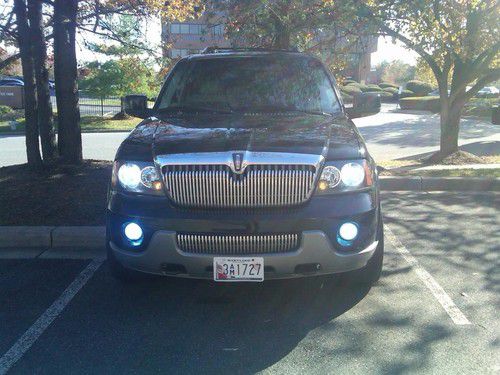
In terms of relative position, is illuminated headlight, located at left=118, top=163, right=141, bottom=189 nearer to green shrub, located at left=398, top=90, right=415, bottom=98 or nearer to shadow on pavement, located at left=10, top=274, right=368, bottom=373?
shadow on pavement, located at left=10, top=274, right=368, bottom=373

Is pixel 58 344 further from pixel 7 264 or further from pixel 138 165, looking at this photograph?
pixel 7 264

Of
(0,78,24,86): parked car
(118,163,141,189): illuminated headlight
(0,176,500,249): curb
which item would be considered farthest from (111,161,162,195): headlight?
(0,78,24,86): parked car

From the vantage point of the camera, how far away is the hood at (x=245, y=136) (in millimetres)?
3747

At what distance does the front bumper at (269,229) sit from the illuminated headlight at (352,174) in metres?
0.09

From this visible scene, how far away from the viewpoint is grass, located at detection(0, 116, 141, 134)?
70.6 feet

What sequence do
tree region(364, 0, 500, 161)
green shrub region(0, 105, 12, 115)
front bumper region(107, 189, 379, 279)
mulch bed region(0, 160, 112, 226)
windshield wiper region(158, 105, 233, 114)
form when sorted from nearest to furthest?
1. front bumper region(107, 189, 379, 279)
2. windshield wiper region(158, 105, 233, 114)
3. mulch bed region(0, 160, 112, 226)
4. tree region(364, 0, 500, 161)
5. green shrub region(0, 105, 12, 115)

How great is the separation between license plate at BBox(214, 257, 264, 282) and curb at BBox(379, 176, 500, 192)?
5.03 metres

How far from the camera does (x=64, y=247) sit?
5629 millimetres

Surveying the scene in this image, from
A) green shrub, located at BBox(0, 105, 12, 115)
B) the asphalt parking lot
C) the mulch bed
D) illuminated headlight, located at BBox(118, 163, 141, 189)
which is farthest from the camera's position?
green shrub, located at BBox(0, 105, 12, 115)

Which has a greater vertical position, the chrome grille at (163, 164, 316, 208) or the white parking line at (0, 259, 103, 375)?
the chrome grille at (163, 164, 316, 208)

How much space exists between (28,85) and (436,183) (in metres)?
6.35

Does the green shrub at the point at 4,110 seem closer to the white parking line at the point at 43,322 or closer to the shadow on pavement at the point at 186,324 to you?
the white parking line at the point at 43,322

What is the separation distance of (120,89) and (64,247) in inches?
832

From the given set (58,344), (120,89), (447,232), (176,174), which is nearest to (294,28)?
(447,232)
